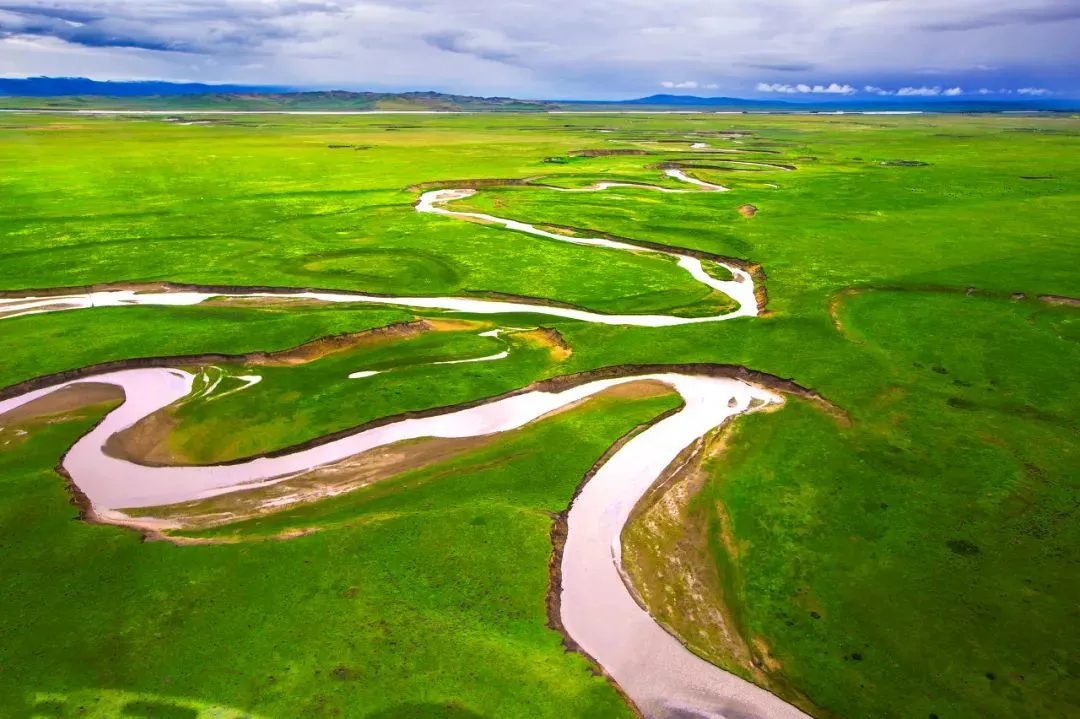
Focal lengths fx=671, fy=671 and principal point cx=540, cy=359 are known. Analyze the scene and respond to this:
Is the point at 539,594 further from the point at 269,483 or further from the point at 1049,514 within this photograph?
the point at 1049,514

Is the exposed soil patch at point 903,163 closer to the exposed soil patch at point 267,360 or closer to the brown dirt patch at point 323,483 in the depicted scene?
the exposed soil patch at point 267,360

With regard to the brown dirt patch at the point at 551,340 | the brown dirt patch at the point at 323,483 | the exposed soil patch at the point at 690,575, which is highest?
the brown dirt patch at the point at 551,340

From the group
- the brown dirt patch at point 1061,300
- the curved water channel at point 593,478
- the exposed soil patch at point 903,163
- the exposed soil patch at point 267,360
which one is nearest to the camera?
the curved water channel at point 593,478

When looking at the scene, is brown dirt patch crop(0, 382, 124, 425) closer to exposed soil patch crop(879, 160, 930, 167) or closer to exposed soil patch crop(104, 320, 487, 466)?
exposed soil patch crop(104, 320, 487, 466)

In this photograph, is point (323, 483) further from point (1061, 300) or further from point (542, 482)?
point (1061, 300)

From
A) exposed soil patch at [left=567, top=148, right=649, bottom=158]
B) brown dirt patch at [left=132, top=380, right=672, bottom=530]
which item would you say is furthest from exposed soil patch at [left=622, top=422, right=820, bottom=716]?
exposed soil patch at [left=567, top=148, right=649, bottom=158]

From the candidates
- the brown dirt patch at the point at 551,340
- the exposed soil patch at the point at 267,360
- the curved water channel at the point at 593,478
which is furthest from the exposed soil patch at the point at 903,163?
the exposed soil patch at the point at 267,360

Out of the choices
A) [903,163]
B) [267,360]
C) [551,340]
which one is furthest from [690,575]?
[903,163]
